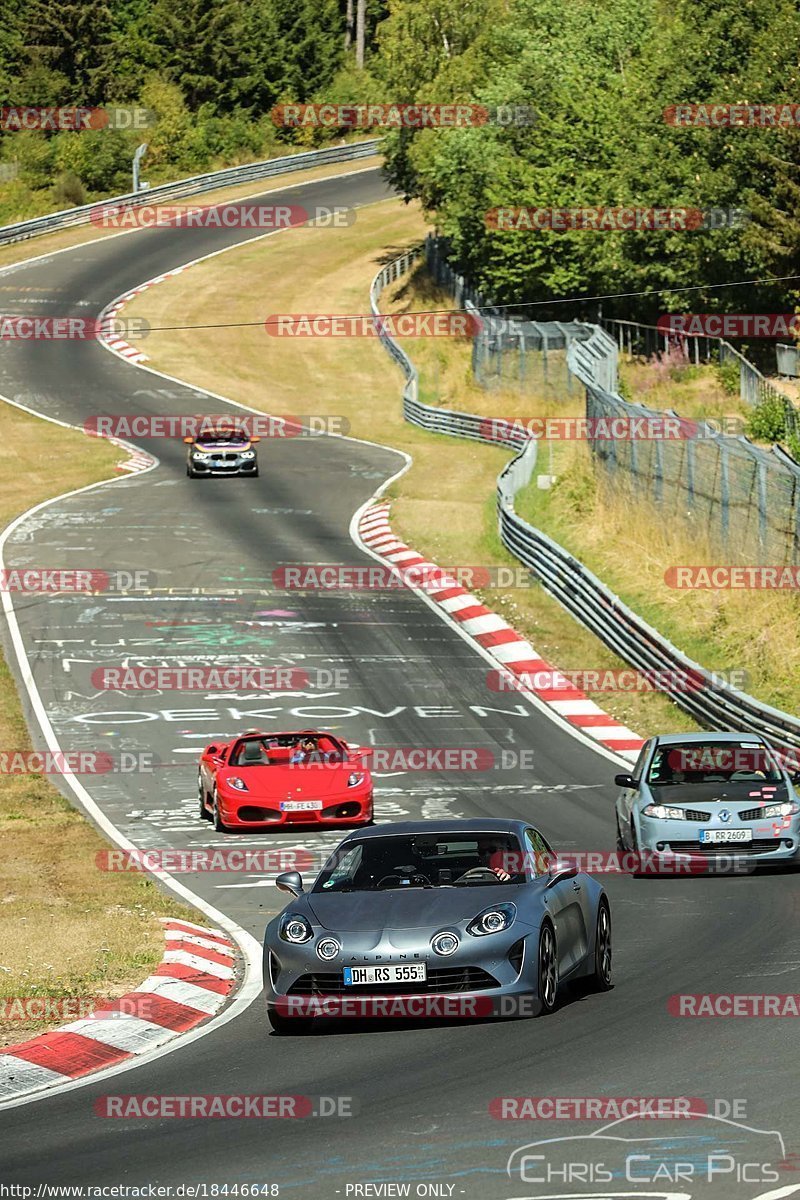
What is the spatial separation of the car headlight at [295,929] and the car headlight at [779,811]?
7.72 meters

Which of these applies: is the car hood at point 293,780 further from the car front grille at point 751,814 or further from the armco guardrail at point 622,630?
the armco guardrail at point 622,630

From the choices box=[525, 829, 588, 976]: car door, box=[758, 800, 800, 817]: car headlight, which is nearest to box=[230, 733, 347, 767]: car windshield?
box=[758, 800, 800, 817]: car headlight

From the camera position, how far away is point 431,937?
11.2 m

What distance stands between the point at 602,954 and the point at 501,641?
2151cm

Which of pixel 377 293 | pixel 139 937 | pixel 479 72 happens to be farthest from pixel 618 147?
pixel 139 937

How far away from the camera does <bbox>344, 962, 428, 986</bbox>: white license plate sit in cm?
1113

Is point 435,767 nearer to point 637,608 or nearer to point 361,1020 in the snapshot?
point 637,608

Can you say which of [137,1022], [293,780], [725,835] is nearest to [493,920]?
[137,1022]

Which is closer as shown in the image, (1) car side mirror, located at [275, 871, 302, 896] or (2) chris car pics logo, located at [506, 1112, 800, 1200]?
(2) chris car pics logo, located at [506, 1112, 800, 1200]

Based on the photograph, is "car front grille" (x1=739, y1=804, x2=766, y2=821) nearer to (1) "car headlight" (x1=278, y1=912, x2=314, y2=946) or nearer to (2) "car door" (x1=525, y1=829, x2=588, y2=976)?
(2) "car door" (x1=525, y1=829, x2=588, y2=976)

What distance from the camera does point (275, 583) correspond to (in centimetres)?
3856

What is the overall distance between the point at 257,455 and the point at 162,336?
65.0 feet

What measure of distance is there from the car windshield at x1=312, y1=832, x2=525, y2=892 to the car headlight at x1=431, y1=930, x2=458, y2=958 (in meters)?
0.71

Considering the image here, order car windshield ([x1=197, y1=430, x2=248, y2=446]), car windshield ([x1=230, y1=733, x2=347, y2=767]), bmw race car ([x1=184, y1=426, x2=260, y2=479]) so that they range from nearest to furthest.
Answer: car windshield ([x1=230, y1=733, x2=347, y2=767]), bmw race car ([x1=184, y1=426, x2=260, y2=479]), car windshield ([x1=197, y1=430, x2=248, y2=446])
